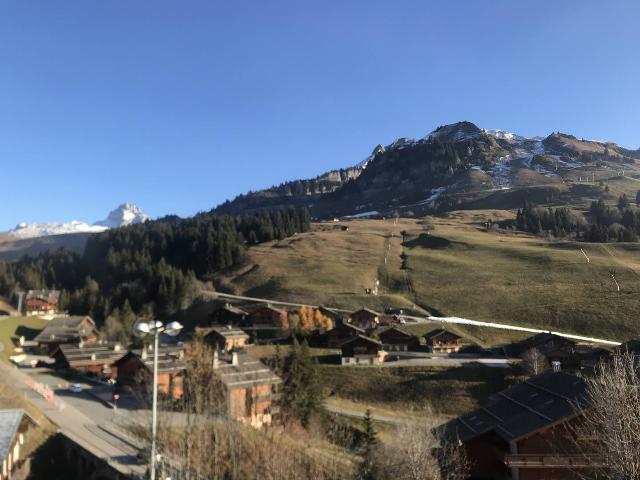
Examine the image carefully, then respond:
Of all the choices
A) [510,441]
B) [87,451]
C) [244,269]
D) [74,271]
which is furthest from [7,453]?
[74,271]

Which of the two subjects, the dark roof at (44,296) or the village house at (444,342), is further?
the dark roof at (44,296)

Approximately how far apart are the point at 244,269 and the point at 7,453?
102809mm

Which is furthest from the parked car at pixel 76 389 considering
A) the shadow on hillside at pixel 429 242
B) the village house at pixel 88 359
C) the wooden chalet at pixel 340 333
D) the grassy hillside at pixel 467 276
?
the shadow on hillside at pixel 429 242

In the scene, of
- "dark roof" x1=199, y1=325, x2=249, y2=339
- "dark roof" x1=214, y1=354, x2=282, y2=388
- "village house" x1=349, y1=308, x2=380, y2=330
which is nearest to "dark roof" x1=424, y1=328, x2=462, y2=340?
"village house" x1=349, y1=308, x2=380, y2=330

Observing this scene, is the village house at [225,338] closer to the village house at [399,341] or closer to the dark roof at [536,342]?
the village house at [399,341]

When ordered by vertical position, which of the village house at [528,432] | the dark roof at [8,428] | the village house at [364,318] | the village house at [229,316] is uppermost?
the dark roof at [8,428]

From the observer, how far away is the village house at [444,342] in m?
76.7

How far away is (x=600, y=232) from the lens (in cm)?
13325

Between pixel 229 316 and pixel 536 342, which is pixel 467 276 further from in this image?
pixel 229 316

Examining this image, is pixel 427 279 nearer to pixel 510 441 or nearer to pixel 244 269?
pixel 244 269

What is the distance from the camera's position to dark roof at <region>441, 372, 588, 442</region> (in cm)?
2916

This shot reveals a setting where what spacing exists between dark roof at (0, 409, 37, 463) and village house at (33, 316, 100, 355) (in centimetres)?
5925

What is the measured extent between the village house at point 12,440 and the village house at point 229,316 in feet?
196

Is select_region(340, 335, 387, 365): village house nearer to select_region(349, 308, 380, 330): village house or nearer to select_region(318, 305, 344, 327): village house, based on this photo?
select_region(349, 308, 380, 330): village house
